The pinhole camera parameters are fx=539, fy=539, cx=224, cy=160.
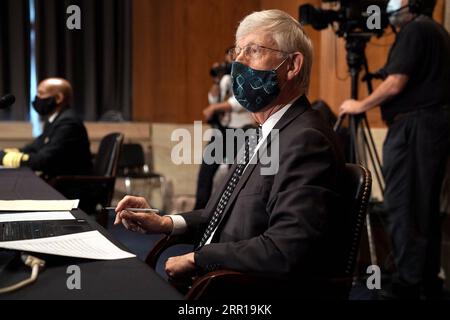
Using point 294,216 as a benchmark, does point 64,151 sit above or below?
below

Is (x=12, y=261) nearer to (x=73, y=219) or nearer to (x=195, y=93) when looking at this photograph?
(x=73, y=219)

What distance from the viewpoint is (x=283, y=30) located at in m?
1.42

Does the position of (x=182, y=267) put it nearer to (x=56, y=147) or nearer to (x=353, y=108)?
(x=353, y=108)

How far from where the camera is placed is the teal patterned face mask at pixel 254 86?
146 centimetres

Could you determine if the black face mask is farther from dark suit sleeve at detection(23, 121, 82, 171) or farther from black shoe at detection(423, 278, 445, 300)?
black shoe at detection(423, 278, 445, 300)

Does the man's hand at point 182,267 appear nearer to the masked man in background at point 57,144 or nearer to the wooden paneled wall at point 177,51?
the masked man in background at point 57,144

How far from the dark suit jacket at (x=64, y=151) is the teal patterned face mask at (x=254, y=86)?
7.28ft

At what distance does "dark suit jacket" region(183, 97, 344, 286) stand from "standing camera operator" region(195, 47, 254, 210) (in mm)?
2769

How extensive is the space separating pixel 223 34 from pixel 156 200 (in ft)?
6.33

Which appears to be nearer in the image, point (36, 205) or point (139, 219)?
point (139, 219)

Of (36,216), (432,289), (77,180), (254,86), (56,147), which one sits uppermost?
(254,86)

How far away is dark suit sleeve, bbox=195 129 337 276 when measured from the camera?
47.2 inches

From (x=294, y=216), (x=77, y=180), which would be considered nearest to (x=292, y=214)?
(x=294, y=216)

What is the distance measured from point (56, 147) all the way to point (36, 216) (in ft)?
6.64
